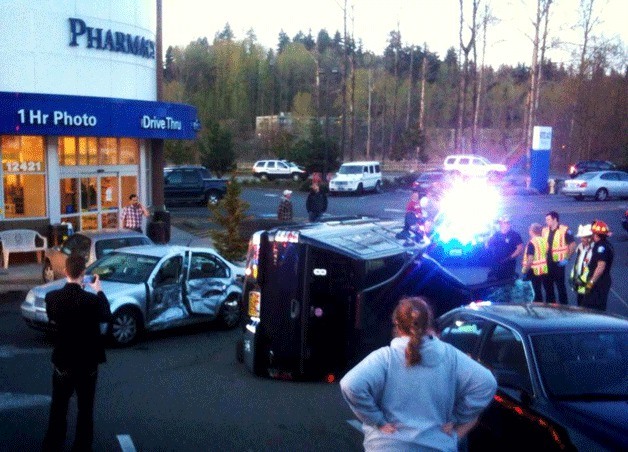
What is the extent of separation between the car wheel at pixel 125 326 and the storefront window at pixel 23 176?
10136mm

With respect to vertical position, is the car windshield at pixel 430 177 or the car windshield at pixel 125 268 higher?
the car windshield at pixel 125 268

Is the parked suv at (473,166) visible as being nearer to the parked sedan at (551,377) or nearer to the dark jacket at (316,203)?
the dark jacket at (316,203)

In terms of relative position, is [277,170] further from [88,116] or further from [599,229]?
[599,229]

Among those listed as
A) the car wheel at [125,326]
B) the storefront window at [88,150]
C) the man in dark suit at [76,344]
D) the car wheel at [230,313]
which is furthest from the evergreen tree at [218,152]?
the man in dark suit at [76,344]

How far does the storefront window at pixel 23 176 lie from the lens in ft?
67.2

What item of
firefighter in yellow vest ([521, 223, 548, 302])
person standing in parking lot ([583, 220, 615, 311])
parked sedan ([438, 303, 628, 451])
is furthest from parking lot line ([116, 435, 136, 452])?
firefighter in yellow vest ([521, 223, 548, 302])

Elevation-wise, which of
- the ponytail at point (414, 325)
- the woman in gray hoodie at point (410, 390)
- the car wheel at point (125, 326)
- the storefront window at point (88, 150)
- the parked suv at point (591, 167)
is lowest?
the car wheel at point (125, 326)

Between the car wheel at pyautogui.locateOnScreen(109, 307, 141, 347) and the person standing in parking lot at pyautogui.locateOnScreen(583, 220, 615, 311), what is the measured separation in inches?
249

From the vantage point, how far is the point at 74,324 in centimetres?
646

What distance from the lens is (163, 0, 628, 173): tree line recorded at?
188ft

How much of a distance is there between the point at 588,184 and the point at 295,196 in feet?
51.6

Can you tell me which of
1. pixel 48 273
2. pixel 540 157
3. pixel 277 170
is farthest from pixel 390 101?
pixel 48 273

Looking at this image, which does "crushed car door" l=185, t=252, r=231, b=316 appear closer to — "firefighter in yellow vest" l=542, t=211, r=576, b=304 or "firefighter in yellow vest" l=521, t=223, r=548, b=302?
"firefighter in yellow vest" l=521, t=223, r=548, b=302

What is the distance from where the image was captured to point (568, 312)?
21.0 feet
